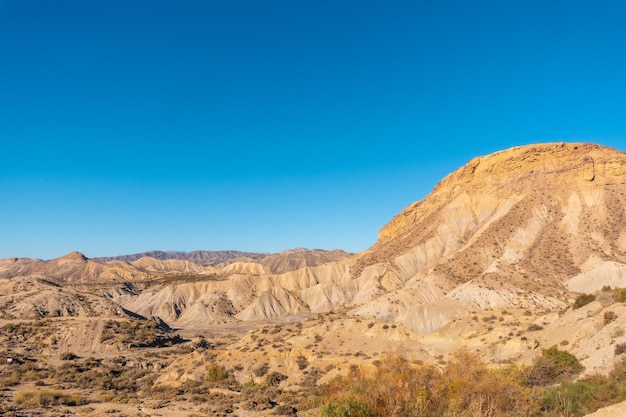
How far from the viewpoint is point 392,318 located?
54.0m

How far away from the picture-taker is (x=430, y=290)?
61.8 metres

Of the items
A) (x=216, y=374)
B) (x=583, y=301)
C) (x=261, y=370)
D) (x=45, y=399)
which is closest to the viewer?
(x=45, y=399)

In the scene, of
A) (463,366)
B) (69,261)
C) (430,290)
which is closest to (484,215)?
(430,290)

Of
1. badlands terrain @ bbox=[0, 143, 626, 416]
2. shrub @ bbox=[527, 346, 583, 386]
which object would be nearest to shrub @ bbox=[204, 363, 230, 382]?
badlands terrain @ bbox=[0, 143, 626, 416]

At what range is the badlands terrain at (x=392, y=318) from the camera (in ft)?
80.4

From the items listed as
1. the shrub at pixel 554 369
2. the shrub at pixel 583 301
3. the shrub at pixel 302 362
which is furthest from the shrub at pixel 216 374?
the shrub at pixel 583 301

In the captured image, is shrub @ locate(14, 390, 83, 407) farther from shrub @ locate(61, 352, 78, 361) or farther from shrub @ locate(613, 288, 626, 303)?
shrub @ locate(613, 288, 626, 303)

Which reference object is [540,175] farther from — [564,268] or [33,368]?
[33,368]

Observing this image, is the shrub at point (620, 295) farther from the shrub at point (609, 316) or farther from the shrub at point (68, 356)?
the shrub at point (68, 356)

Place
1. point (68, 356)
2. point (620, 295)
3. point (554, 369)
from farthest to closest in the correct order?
point (68, 356) < point (620, 295) < point (554, 369)

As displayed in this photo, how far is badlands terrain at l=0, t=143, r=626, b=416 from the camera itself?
24500 millimetres

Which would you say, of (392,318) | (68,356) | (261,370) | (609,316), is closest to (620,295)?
(609,316)

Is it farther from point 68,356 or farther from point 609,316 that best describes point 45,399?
point 609,316

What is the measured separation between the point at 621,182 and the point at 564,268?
92.7 feet
